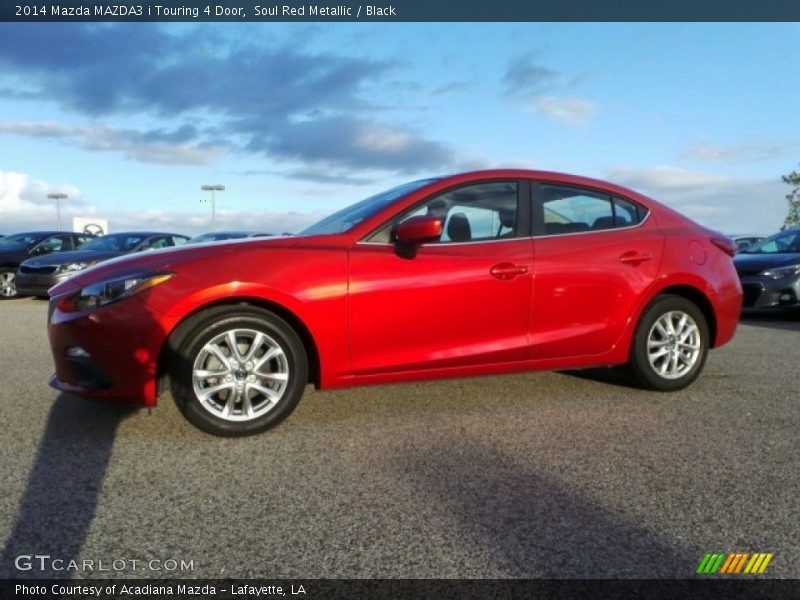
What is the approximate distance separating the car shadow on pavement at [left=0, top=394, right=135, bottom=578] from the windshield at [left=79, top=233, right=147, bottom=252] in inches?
352

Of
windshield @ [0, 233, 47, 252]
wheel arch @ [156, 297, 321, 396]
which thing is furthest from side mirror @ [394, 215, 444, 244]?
windshield @ [0, 233, 47, 252]

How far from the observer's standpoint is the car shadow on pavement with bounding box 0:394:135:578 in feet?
7.63

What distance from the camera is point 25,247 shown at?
44.4 feet

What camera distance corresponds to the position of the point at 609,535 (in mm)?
2500

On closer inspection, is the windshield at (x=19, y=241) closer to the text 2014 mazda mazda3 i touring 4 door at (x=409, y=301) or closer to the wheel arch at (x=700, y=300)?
the text 2014 mazda mazda3 i touring 4 door at (x=409, y=301)

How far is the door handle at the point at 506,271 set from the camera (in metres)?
4.13

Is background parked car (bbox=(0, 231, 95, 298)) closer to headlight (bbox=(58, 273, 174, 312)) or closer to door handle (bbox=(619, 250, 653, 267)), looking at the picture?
headlight (bbox=(58, 273, 174, 312))

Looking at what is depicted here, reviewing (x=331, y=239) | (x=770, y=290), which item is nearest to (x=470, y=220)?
(x=331, y=239)

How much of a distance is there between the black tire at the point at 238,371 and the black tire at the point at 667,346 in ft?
8.01

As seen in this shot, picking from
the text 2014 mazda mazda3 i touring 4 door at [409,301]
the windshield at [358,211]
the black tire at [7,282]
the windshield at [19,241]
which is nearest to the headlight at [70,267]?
the black tire at [7,282]

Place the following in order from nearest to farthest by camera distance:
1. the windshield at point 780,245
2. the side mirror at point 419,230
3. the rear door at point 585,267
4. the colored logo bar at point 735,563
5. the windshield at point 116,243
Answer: the colored logo bar at point 735,563, the side mirror at point 419,230, the rear door at point 585,267, the windshield at point 780,245, the windshield at point 116,243

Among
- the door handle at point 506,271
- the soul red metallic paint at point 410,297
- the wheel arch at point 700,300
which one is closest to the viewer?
the soul red metallic paint at point 410,297

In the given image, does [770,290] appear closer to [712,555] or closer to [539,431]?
[539,431]

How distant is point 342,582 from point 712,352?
564 cm
